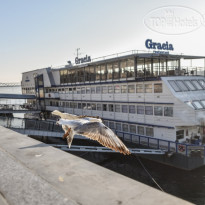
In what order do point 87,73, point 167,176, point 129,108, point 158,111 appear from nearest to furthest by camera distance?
1. point 167,176
2. point 158,111
3. point 129,108
4. point 87,73

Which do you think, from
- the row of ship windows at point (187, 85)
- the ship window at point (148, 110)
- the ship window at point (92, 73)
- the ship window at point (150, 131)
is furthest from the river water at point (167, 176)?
the ship window at point (92, 73)

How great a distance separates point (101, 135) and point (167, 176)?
55.4 feet

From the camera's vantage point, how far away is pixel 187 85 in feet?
72.4

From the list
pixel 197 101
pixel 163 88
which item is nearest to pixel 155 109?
pixel 163 88

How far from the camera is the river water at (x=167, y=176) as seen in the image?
16.2 m

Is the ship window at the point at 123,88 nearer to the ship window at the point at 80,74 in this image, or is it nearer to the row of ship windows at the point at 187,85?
the row of ship windows at the point at 187,85

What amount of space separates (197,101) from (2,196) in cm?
2036

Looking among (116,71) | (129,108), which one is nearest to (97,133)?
(129,108)

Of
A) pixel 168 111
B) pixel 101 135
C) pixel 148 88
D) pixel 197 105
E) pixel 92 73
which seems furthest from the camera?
pixel 92 73

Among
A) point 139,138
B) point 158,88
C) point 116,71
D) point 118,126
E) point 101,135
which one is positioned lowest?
point 139,138

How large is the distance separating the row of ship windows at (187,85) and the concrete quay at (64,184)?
18036 millimetres

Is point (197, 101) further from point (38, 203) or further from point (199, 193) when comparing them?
point (38, 203)

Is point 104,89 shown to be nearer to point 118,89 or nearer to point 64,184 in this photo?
point 118,89

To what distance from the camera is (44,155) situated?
4.90 m
